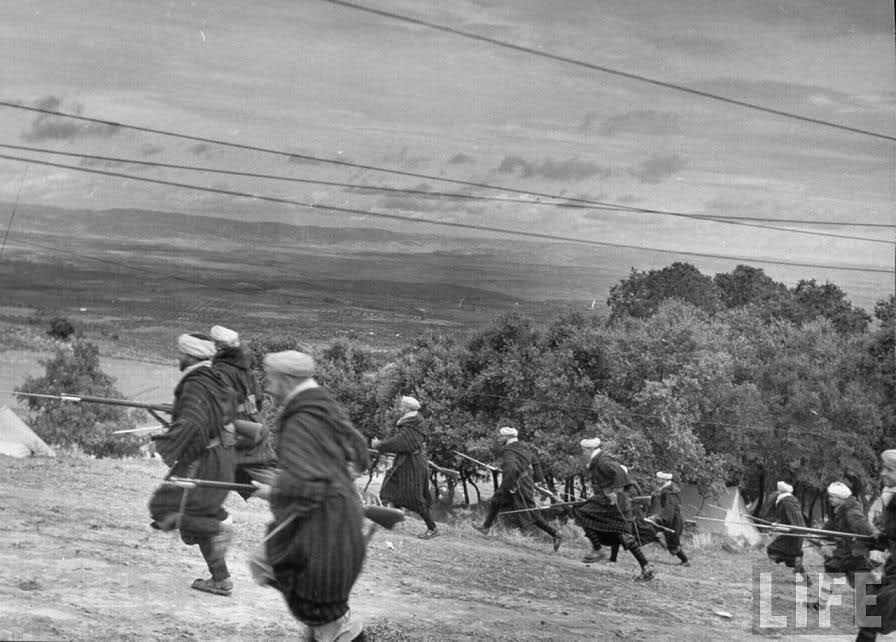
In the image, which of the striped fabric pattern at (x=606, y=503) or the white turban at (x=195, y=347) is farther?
the striped fabric pattern at (x=606, y=503)

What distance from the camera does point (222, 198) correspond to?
51.3 meters

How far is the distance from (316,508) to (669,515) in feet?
40.9

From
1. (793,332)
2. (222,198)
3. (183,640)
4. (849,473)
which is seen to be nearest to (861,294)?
(793,332)

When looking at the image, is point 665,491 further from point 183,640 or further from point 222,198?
point 222,198

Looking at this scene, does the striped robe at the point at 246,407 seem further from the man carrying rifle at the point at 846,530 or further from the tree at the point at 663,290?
the tree at the point at 663,290

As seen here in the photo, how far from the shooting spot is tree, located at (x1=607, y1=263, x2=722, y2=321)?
6294 centimetres

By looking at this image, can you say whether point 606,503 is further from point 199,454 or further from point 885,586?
point 199,454

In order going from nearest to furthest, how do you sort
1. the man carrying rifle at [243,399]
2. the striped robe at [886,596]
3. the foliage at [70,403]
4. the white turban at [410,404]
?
the man carrying rifle at [243,399] < the striped robe at [886,596] < the white turban at [410,404] < the foliage at [70,403]

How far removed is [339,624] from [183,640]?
1.65 meters

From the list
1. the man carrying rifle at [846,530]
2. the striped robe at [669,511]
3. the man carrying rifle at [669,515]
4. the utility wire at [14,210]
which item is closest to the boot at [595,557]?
the man carrying rifle at [669,515]

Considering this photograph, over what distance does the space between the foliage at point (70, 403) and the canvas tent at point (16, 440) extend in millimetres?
19489

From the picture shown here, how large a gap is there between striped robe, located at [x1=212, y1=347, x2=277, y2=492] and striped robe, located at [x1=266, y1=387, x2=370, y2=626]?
2.59 m

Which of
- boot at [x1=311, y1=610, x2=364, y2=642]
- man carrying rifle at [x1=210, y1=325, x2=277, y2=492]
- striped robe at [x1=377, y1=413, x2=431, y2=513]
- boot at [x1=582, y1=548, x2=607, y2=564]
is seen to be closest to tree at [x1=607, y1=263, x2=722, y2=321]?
boot at [x1=582, y1=548, x2=607, y2=564]

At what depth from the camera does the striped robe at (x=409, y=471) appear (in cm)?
1487
